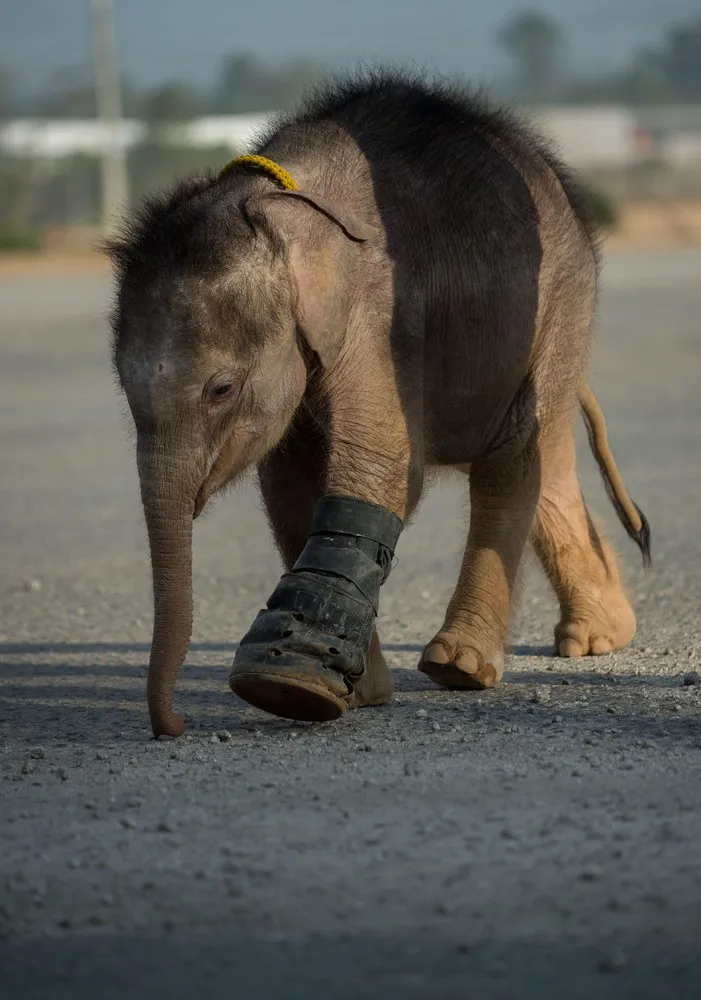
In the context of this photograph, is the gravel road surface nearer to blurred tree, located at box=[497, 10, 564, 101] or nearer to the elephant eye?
the elephant eye

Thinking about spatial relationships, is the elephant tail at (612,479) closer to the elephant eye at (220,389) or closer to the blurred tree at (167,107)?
the elephant eye at (220,389)

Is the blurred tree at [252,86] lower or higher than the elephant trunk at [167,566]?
higher

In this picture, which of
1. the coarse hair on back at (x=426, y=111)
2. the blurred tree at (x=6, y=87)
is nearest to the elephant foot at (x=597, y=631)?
the coarse hair on back at (x=426, y=111)

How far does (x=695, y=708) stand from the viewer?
5.28 m

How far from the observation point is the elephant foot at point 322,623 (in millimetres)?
4863

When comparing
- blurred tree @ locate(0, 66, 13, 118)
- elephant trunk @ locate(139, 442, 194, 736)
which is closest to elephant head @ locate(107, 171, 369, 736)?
elephant trunk @ locate(139, 442, 194, 736)

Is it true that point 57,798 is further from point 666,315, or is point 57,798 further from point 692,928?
point 666,315

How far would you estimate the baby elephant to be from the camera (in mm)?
4875

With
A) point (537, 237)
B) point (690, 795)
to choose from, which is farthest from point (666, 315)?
point (690, 795)

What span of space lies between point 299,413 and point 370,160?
803mm

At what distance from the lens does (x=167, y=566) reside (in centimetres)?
488

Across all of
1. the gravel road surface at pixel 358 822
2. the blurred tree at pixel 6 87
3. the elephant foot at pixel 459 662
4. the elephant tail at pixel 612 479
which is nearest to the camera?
the gravel road surface at pixel 358 822

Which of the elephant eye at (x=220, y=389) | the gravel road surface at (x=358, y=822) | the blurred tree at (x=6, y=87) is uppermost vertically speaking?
the blurred tree at (x=6, y=87)

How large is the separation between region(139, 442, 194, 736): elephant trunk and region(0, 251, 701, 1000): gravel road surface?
0.81ft
